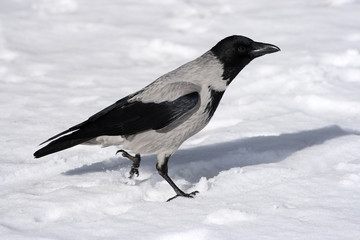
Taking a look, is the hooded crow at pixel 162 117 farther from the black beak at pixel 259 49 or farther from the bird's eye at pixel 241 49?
the black beak at pixel 259 49

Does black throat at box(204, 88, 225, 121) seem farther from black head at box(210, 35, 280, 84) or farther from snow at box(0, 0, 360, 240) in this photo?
snow at box(0, 0, 360, 240)

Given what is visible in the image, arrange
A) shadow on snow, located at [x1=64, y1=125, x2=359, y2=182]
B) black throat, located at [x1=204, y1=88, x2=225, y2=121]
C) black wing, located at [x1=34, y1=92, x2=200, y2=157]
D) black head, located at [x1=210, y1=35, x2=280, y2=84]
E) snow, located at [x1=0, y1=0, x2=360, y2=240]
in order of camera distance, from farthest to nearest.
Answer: shadow on snow, located at [x1=64, y1=125, x2=359, y2=182]
black head, located at [x1=210, y1=35, x2=280, y2=84]
black throat, located at [x1=204, y1=88, x2=225, y2=121]
black wing, located at [x1=34, y1=92, x2=200, y2=157]
snow, located at [x1=0, y1=0, x2=360, y2=240]

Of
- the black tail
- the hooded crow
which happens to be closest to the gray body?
the hooded crow

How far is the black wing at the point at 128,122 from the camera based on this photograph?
4.78 m

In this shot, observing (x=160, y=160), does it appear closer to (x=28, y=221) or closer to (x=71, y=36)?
(x=28, y=221)

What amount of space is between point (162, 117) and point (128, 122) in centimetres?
29

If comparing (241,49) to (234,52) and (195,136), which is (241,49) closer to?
(234,52)

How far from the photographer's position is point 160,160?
16.2ft

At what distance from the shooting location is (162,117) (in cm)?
479

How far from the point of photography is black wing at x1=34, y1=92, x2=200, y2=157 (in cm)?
478

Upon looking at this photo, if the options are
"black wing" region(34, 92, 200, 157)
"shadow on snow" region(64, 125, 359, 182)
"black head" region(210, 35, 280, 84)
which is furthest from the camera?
"shadow on snow" region(64, 125, 359, 182)

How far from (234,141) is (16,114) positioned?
2.30 m

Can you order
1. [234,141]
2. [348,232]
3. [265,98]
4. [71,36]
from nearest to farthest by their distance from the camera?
[348,232] → [234,141] → [265,98] → [71,36]

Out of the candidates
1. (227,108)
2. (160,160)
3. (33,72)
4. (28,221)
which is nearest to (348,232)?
(160,160)
